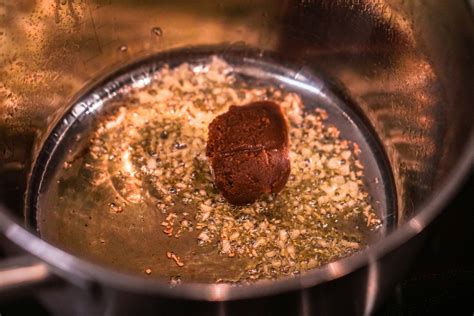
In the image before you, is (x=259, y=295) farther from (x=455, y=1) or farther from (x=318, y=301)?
(x=455, y=1)

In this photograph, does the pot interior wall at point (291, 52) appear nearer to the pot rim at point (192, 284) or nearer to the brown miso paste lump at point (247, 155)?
the brown miso paste lump at point (247, 155)

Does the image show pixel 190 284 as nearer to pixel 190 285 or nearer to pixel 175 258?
pixel 190 285

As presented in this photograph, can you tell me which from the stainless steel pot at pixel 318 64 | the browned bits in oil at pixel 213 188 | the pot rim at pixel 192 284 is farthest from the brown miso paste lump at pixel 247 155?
the pot rim at pixel 192 284

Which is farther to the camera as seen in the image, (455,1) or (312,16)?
(312,16)

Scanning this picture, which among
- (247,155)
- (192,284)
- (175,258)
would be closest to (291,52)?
(247,155)

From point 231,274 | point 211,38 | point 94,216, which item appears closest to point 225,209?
point 231,274

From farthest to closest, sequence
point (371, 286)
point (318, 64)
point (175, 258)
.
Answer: point (318, 64)
point (175, 258)
point (371, 286)
